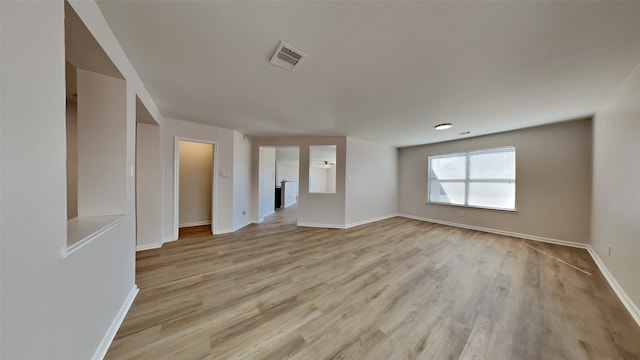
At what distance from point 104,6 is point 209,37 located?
1.93 ft

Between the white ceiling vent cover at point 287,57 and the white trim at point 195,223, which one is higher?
the white ceiling vent cover at point 287,57

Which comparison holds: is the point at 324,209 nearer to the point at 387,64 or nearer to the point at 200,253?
the point at 200,253

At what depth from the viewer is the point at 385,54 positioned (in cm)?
166

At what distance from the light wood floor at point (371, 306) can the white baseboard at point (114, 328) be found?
43 millimetres

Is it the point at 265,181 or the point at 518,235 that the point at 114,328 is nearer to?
the point at 265,181

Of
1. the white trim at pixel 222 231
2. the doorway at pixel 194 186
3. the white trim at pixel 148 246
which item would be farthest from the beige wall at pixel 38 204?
the doorway at pixel 194 186

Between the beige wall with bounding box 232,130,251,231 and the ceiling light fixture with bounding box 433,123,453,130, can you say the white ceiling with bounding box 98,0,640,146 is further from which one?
the beige wall with bounding box 232,130,251,231

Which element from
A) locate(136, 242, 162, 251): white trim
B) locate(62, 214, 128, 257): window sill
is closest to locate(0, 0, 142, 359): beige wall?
locate(62, 214, 128, 257): window sill

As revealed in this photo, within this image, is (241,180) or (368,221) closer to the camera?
(241,180)

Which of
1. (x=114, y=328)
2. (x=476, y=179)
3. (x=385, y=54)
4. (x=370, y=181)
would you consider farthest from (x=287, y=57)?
(x=476, y=179)

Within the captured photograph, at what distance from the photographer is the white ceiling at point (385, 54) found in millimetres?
1261

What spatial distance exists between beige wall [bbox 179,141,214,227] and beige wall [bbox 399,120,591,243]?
6.51 metres

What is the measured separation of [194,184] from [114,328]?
3.86 m

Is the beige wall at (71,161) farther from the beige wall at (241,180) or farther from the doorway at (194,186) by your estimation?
the beige wall at (241,180)
